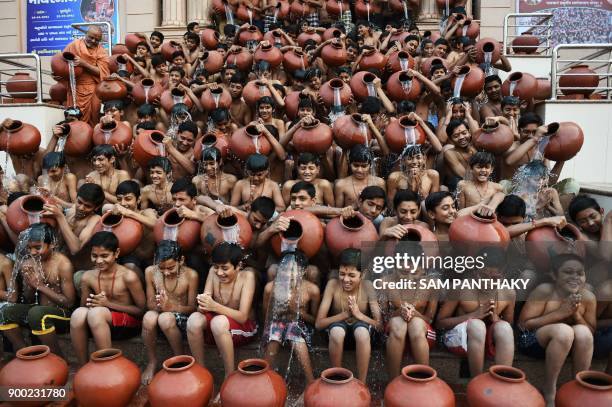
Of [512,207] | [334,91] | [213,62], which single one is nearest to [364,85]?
[334,91]

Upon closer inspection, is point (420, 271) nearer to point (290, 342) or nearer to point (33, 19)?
point (290, 342)

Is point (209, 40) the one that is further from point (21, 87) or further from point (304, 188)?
point (304, 188)

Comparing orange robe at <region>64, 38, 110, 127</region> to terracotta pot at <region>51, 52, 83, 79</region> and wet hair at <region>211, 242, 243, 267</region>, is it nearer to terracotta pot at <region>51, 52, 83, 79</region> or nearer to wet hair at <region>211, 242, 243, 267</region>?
terracotta pot at <region>51, 52, 83, 79</region>

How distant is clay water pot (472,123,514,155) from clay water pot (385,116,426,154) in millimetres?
628

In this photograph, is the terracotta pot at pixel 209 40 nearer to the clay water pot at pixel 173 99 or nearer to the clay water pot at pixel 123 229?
the clay water pot at pixel 173 99

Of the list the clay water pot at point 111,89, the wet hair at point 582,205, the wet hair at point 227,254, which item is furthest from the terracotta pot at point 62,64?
the wet hair at point 582,205

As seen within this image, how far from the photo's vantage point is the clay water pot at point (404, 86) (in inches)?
267

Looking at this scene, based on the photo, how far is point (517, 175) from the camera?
567cm

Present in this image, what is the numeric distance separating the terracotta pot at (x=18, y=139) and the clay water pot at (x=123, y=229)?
99.3 inches

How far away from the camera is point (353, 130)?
18.3 ft

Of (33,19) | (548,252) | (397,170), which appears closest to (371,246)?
(548,252)

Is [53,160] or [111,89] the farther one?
[111,89]

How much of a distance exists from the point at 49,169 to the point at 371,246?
13.1 feet

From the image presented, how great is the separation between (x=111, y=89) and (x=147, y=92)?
549mm
